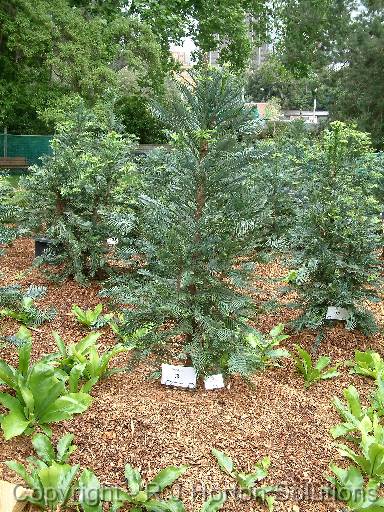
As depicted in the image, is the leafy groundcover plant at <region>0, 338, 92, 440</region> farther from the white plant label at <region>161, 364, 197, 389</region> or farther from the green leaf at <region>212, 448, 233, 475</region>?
the green leaf at <region>212, 448, 233, 475</region>

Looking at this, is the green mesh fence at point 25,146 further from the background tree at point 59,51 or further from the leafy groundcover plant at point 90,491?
the leafy groundcover plant at point 90,491

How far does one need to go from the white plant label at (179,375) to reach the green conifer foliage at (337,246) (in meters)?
1.56

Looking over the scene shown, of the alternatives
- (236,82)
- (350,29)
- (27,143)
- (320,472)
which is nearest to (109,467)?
(320,472)

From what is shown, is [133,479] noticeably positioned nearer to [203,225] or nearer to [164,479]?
[164,479]

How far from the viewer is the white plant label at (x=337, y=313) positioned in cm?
484

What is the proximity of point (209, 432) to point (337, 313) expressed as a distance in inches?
82.4

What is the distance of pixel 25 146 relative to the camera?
61.8 ft

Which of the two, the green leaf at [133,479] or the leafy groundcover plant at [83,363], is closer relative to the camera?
the green leaf at [133,479]

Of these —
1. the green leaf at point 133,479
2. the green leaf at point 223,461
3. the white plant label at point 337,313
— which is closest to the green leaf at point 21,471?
the green leaf at point 133,479

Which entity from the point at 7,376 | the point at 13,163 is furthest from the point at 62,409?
the point at 13,163

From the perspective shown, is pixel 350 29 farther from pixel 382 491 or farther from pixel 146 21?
pixel 382 491

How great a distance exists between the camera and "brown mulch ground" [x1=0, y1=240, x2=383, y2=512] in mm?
2830

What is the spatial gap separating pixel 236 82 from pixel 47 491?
233cm

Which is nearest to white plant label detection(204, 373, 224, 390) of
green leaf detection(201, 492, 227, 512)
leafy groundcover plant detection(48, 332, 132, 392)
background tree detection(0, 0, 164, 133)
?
leafy groundcover plant detection(48, 332, 132, 392)
